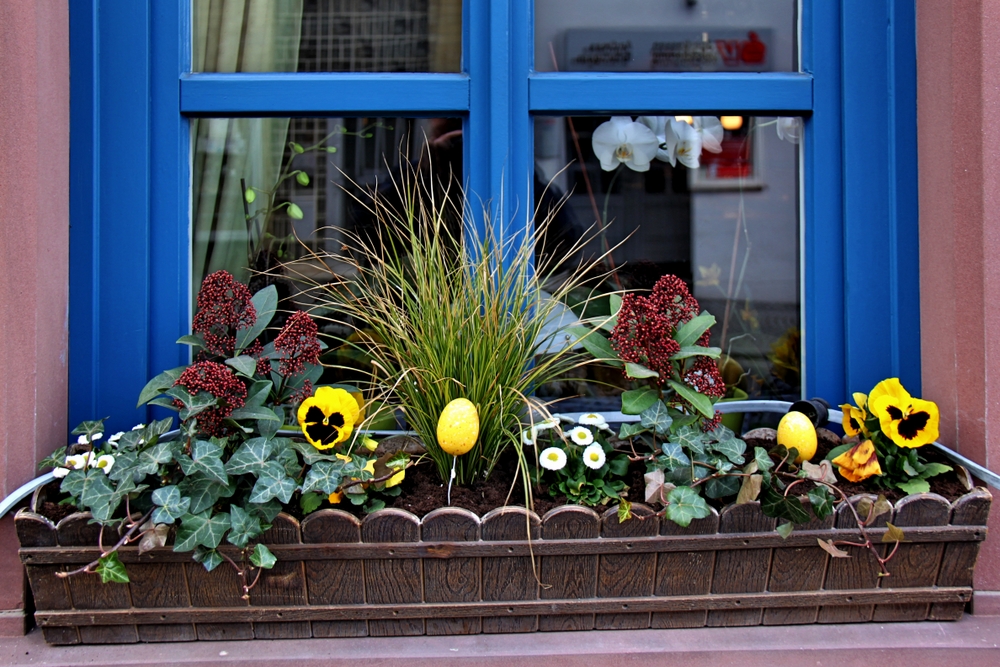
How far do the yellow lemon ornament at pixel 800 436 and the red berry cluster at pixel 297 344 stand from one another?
1029 millimetres

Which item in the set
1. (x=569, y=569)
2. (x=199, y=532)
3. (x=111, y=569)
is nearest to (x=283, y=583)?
(x=199, y=532)

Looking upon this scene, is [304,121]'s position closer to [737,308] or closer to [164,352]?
[164,352]

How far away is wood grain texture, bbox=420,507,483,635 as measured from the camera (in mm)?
1540

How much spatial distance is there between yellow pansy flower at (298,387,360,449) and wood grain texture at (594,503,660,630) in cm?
57

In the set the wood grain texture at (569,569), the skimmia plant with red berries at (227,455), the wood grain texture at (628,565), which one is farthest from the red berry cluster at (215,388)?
the wood grain texture at (628,565)

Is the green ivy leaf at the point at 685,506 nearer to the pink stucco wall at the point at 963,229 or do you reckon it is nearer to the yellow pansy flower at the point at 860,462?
the yellow pansy flower at the point at 860,462

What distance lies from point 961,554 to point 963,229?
694 mm

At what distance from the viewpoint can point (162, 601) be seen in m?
1.58

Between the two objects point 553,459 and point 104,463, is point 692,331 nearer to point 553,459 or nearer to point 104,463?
point 553,459

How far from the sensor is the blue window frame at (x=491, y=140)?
72.5 inches

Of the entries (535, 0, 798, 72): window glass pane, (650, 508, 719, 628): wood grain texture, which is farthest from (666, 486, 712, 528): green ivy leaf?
(535, 0, 798, 72): window glass pane

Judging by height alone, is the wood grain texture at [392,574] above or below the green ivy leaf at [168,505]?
below

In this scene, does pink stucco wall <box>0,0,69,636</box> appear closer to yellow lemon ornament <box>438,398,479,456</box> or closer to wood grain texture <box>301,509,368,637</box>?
wood grain texture <box>301,509,368,637</box>

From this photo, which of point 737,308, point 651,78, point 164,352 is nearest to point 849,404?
point 737,308
